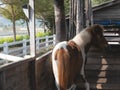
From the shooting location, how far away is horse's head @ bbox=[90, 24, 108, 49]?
237 inches

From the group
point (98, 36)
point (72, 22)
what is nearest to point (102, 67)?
point (98, 36)

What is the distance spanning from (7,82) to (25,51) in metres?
10.1

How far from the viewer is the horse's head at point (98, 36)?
19.7 feet

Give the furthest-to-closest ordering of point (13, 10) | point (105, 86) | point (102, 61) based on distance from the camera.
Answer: point (13, 10) → point (102, 61) → point (105, 86)

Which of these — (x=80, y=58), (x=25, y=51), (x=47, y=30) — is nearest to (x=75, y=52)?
(x=80, y=58)

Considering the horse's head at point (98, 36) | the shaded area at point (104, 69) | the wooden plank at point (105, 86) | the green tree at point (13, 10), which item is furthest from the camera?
the green tree at point (13, 10)

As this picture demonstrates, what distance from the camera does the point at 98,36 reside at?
20.1 ft

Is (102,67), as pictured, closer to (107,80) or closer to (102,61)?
(102,61)

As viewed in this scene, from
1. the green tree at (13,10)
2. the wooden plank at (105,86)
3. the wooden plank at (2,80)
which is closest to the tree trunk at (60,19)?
the wooden plank at (105,86)

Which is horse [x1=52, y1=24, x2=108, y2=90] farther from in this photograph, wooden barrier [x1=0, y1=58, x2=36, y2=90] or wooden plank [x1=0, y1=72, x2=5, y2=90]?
wooden plank [x1=0, y1=72, x2=5, y2=90]

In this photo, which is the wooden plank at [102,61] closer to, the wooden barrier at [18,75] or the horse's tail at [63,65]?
the horse's tail at [63,65]

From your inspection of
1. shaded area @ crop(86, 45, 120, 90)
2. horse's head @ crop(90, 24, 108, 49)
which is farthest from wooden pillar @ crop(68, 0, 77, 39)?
horse's head @ crop(90, 24, 108, 49)

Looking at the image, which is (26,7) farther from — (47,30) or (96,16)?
(47,30)

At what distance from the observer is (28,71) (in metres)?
4.68
